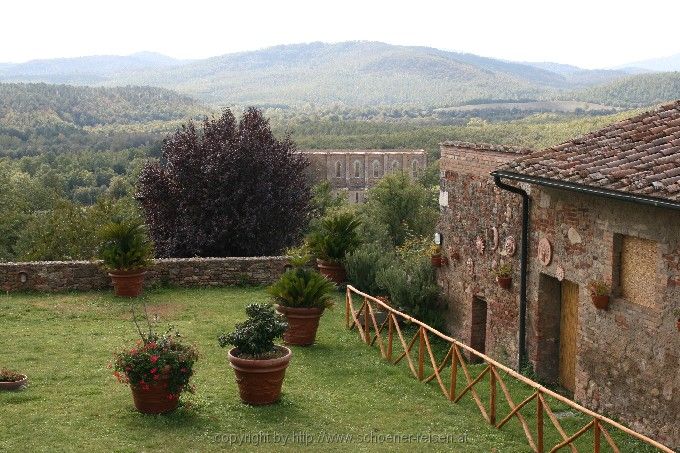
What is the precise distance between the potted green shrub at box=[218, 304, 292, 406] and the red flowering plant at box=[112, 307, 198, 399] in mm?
764

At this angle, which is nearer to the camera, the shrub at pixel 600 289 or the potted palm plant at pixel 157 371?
the potted palm plant at pixel 157 371

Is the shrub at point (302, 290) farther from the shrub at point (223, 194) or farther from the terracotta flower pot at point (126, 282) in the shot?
the shrub at point (223, 194)

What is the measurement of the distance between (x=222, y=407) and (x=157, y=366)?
120 cm

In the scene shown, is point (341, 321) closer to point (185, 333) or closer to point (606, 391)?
point (185, 333)

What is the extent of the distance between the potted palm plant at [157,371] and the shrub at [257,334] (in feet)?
2.30

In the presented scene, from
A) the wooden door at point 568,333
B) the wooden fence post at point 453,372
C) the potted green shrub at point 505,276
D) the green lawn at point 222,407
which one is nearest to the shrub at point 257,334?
the green lawn at point 222,407

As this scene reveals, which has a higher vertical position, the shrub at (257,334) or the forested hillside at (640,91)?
the forested hillside at (640,91)

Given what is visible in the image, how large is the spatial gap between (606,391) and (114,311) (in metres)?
9.33

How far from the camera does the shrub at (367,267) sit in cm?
1825

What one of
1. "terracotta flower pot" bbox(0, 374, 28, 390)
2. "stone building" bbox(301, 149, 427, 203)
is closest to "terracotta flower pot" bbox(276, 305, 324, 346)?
"terracotta flower pot" bbox(0, 374, 28, 390)

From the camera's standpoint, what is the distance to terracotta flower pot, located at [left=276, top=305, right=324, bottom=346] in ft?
45.4

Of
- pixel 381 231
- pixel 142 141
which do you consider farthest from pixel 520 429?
pixel 142 141

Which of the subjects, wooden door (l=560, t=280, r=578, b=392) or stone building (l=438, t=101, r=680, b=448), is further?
wooden door (l=560, t=280, r=578, b=392)

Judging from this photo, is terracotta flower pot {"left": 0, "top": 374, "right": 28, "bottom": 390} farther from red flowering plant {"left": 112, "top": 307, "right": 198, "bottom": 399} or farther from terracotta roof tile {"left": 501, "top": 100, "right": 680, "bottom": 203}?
terracotta roof tile {"left": 501, "top": 100, "right": 680, "bottom": 203}
